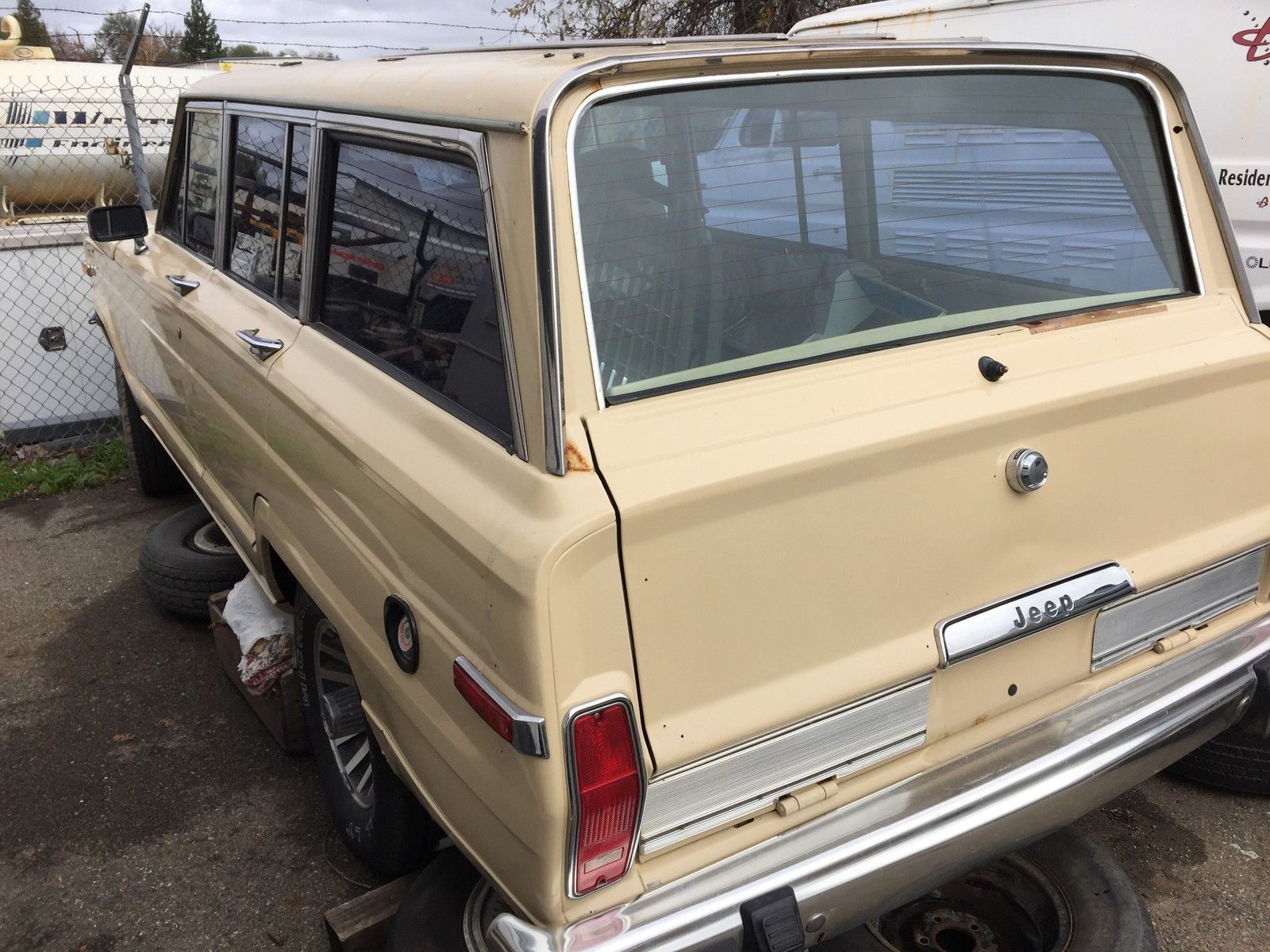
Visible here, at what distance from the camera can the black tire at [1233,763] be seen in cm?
294

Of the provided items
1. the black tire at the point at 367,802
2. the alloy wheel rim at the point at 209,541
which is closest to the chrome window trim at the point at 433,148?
the black tire at the point at 367,802

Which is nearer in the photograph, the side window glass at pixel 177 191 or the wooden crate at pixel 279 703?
the wooden crate at pixel 279 703

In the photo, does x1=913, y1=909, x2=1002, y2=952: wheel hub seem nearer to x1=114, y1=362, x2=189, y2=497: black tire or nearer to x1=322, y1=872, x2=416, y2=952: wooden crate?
x1=322, y1=872, x2=416, y2=952: wooden crate

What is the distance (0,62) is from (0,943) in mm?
6327

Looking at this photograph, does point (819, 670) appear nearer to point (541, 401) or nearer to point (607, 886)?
point (607, 886)

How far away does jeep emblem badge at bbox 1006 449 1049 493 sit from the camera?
197 centimetres

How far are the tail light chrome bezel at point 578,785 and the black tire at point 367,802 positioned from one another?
0.90m

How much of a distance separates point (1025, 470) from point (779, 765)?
2.31 feet

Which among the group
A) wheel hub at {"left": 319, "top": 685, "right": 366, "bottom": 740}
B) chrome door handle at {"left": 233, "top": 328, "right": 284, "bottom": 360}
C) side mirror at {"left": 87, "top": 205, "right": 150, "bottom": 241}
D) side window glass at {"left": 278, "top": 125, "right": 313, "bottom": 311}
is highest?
side window glass at {"left": 278, "top": 125, "right": 313, "bottom": 311}

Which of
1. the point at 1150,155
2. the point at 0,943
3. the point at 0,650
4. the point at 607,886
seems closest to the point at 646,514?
the point at 607,886

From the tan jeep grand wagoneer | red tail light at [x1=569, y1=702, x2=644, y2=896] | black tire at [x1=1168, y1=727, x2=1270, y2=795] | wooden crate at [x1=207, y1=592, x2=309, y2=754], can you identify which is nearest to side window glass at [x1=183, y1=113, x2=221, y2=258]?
the tan jeep grand wagoneer

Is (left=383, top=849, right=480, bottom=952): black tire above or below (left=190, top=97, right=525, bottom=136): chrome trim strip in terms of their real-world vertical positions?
below

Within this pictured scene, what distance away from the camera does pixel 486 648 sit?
1.73 meters

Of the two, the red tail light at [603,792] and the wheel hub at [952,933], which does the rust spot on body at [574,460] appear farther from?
the wheel hub at [952,933]
